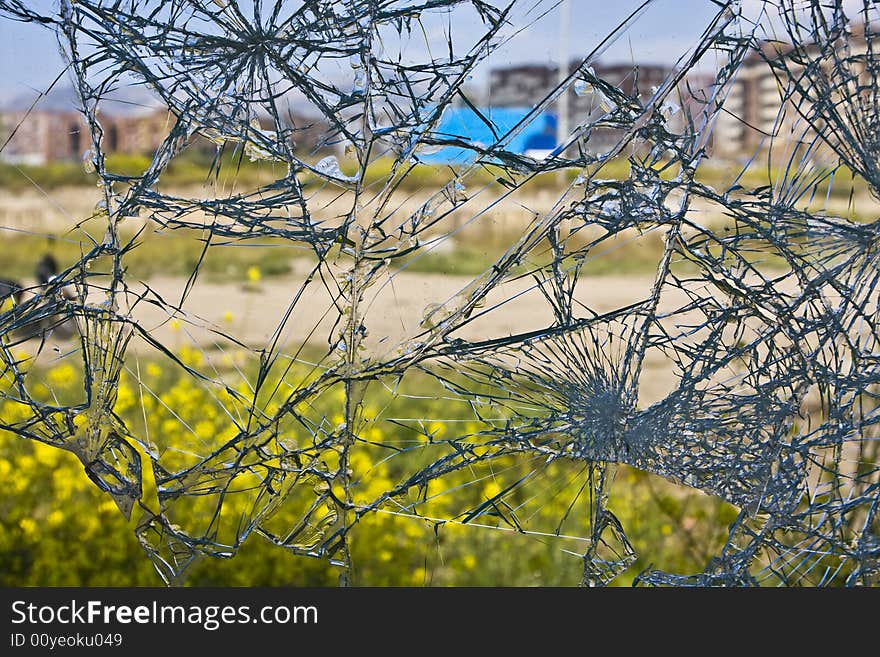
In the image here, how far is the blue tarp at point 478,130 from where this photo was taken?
143 centimetres

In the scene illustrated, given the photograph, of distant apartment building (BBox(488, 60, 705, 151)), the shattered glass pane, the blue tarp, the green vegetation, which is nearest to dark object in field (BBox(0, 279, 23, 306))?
the shattered glass pane

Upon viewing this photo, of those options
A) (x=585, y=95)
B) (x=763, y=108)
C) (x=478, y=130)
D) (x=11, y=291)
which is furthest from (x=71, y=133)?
(x=763, y=108)

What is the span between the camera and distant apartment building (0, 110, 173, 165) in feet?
4.91

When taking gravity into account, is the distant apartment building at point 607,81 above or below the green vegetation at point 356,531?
above

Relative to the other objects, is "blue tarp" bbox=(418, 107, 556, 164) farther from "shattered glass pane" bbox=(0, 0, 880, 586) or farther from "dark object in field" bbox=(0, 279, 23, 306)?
"dark object in field" bbox=(0, 279, 23, 306)

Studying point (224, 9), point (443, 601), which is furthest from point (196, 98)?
point (443, 601)

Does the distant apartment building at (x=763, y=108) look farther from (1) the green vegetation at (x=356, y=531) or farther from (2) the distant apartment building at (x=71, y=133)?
(2) the distant apartment building at (x=71, y=133)

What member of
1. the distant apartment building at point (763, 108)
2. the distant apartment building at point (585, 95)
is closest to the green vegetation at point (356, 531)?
the distant apartment building at point (585, 95)

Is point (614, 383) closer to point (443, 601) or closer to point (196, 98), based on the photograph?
point (443, 601)

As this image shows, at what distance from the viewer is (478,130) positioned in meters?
1.44

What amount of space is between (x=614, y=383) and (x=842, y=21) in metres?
0.67

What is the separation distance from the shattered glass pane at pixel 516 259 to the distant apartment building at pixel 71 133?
2cm

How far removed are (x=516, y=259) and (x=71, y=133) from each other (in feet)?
2.64

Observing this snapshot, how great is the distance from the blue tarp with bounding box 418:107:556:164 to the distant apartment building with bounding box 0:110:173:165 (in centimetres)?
44
